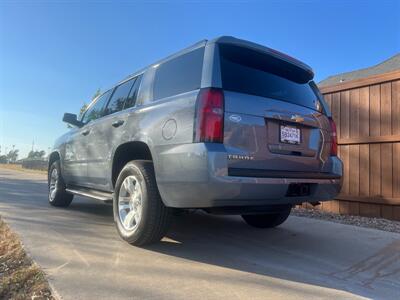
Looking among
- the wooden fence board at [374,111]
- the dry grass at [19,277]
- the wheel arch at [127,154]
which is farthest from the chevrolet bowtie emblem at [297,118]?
the wooden fence board at [374,111]

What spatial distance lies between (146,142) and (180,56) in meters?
0.94

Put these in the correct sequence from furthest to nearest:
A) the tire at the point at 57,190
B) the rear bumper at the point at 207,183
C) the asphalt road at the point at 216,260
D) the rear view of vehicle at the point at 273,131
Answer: the tire at the point at 57,190 < the rear view of vehicle at the point at 273,131 < the rear bumper at the point at 207,183 < the asphalt road at the point at 216,260

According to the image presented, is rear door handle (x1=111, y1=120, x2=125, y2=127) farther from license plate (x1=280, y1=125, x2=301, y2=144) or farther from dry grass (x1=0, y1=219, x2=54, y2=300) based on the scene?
license plate (x1=280, y1=125, x2=301, y2=144)

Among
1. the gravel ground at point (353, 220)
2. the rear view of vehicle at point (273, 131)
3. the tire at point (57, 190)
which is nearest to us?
the rear view of vehicle at point (273, 131)

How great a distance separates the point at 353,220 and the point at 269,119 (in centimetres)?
328

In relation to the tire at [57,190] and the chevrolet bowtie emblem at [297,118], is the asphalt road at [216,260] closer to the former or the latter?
the tire at [57,190]

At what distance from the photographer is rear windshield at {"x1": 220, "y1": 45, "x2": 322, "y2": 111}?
342 centimetres

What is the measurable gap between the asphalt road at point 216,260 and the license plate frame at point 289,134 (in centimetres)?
115

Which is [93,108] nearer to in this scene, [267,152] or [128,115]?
[128,115]

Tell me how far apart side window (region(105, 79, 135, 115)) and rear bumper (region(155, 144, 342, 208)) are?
5.31ft

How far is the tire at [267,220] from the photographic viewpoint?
4873 millimetres

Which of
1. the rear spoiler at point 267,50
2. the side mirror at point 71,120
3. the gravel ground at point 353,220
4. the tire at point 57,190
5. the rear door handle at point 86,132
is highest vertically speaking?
the rear spoiler at point 267,50

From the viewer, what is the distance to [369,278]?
3270 mm

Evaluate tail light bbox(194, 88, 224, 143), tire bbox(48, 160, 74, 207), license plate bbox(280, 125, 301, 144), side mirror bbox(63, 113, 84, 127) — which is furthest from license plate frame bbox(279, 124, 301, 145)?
tire bbox(48, 160, 74, 207)
